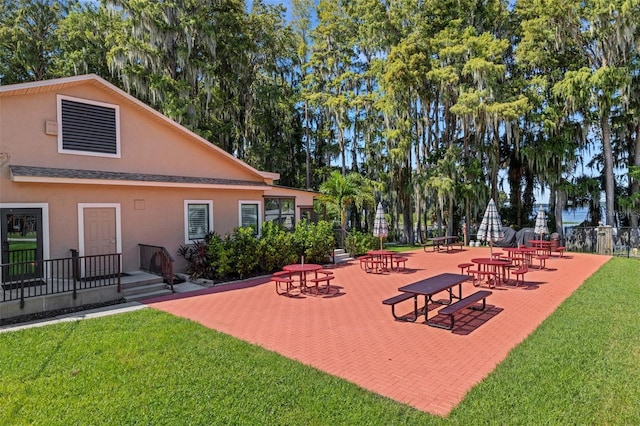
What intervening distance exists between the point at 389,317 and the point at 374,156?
59.8 ft

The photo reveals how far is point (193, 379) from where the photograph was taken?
4430 mm

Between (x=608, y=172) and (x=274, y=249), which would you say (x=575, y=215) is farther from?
(x=274, y=249)

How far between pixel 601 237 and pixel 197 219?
17.9 metres

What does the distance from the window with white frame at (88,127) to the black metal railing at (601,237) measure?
20.4m

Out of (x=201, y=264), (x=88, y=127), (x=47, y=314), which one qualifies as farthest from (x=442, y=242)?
(x=47, y=314)

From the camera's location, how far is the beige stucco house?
28.3 feet

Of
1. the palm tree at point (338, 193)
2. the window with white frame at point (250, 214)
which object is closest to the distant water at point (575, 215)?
the palm tree at point (338, 193)

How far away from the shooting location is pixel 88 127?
10.0 meters

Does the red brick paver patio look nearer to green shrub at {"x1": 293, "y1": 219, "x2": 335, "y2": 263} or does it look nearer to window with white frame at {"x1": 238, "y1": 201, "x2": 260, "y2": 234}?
green shrub at {"x1": 293, "y1": 219, "x2": 335, "y2": 263}

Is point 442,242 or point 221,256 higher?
point 221,256

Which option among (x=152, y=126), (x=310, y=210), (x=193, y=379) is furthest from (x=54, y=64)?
(x=193, y=379)

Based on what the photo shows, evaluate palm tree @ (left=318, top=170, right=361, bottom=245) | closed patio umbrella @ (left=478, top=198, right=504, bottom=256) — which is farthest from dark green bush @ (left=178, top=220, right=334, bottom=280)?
closed patio umbrella @ (left=478, top=198, right=504, bottom=256)

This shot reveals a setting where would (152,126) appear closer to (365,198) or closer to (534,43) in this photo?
(365,198)

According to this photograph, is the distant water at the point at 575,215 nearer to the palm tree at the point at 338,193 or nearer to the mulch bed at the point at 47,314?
the palm tree at the point at 338,193
